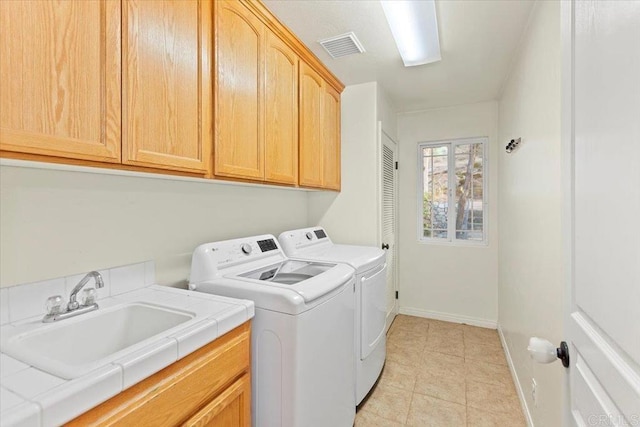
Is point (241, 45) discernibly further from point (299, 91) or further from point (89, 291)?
point (89, 291)

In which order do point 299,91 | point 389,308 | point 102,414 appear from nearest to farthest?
point 102,414, point 299,91, point 389,308

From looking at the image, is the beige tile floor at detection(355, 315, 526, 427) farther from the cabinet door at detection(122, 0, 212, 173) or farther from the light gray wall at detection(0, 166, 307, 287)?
the cabinet door at detection(122, 0, 212, 173)

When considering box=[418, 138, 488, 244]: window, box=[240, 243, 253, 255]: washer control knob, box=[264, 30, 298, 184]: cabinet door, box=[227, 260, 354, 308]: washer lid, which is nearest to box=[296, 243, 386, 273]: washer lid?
box=[227, 260, 354, 308]: washer lid

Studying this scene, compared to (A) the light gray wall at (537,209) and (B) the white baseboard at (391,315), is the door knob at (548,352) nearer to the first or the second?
(A) the light gray wall at (537,209)

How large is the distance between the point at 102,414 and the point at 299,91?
6.39ft

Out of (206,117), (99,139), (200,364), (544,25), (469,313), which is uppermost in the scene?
(544,25)

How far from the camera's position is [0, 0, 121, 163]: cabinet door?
2.51 feet

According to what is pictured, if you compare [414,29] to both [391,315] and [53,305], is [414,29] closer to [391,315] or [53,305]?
[53,305]

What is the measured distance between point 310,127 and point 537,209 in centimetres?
153

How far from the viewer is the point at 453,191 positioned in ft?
11.7

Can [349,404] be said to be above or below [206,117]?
below

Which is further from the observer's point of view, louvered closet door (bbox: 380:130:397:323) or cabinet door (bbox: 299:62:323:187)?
louvered closet door (bbox: 380:130:397:323)

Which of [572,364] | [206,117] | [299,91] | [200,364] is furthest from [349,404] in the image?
[299,91]

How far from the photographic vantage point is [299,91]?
2.09 metres
